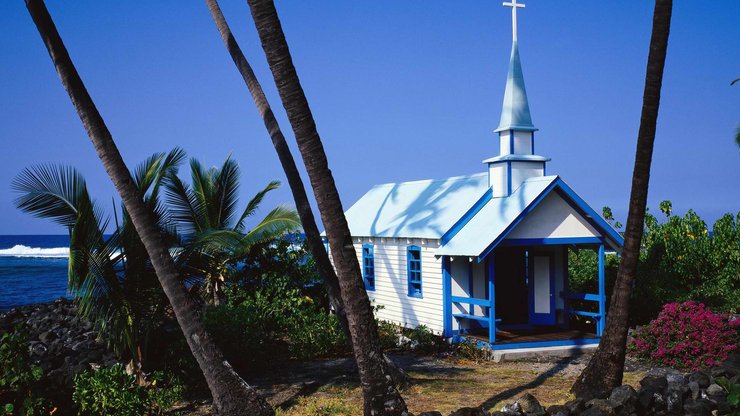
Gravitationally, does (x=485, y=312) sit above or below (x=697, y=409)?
above

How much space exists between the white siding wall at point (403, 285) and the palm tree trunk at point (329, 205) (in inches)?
325

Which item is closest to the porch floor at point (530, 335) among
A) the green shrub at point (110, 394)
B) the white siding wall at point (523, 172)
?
the white siding wall at point (523, 172)

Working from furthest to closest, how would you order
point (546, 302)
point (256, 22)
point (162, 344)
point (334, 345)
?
point (546, 302), point (334, 345), point (162, 344), point (256, 22)

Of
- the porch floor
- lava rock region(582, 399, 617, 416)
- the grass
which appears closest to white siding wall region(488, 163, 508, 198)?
the porch floor

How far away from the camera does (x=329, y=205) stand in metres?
8.84

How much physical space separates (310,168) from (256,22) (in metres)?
1.78

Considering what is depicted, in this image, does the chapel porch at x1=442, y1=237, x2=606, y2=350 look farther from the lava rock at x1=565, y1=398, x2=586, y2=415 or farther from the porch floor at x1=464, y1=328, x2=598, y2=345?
the lava rock at x1=565, y1=398, x2=586, y2=415

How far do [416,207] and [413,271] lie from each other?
2.11m

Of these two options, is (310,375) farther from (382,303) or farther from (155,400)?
(382,303)

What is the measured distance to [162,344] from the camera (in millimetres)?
11828

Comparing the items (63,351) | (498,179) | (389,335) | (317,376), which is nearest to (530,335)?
(389,335)

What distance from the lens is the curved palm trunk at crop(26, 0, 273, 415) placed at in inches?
376

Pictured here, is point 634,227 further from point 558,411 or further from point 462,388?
point 462,388

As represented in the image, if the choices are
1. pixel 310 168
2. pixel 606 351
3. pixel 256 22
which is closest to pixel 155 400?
pixel 310 168
